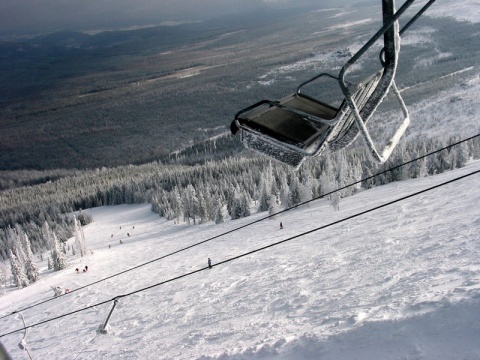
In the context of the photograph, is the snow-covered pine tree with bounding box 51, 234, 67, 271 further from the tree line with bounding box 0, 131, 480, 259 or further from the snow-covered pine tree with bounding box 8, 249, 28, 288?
the tree line with bounding box 0, 131, 480, 259

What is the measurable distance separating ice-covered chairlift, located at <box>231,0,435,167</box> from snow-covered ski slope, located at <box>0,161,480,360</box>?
3.36m

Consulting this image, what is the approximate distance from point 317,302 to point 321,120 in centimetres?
796

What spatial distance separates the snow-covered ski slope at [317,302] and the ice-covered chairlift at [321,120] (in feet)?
11.0

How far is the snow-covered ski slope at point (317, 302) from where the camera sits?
20.5 ft

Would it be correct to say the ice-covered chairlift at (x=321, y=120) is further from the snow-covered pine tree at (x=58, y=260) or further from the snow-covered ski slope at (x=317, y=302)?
the snow-covered pine tree at (x=58, y=260)

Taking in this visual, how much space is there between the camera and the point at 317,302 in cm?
1055

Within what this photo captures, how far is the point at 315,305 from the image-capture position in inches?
408

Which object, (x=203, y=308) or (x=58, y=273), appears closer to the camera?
(x=203, y=308)

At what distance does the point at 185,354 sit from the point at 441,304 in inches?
233

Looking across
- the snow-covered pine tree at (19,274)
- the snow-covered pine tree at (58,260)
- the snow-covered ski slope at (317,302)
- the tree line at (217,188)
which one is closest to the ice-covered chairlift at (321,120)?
the snow-covered ski slope at (317,302)

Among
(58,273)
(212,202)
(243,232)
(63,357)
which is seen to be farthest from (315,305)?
(212,202)

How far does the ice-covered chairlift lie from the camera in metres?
3.48

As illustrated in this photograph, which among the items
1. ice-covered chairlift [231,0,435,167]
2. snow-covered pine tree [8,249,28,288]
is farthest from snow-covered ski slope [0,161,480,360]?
snow-covered pine tree [8,249,28,288]

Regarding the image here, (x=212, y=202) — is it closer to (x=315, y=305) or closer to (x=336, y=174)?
(x=336, y=174)
